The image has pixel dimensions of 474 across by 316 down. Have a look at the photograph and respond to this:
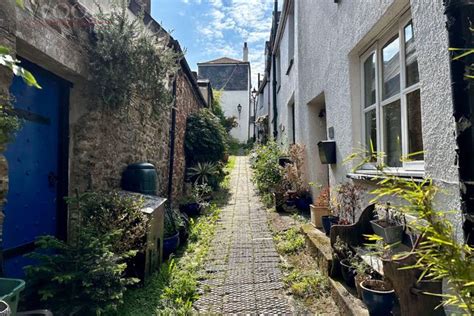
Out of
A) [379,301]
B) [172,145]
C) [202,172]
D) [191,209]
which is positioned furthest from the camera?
[202,172]

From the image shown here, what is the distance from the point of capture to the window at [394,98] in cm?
277

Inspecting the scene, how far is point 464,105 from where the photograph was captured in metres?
1.86

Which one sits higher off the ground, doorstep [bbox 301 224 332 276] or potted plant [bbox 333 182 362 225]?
potted plant [bbox 333 182 362 225]

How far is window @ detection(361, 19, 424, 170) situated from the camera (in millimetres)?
2770

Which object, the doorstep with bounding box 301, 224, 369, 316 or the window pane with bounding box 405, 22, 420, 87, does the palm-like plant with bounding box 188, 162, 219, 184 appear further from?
the window pane with bounding box 405, 22, 420, 87

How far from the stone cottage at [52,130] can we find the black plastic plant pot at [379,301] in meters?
2.91

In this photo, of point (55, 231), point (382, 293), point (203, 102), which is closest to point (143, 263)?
point (55, 231)

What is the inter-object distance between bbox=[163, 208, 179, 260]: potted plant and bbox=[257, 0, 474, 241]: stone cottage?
8.79 ft

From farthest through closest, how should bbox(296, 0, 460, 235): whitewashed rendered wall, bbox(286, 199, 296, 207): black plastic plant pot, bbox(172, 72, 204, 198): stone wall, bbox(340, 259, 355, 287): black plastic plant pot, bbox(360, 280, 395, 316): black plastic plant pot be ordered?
bbox(172, 72, 204, 198): stone wall
bbox(286, 199, 296, 207): black plastic plant pot
bbox(340, 259, 355, 287): black plastic plant pot
bbox(360, 280, 395, 316): black plastic plant pot
bbox(296, 0, 460, 235): whitewashed rendered wall

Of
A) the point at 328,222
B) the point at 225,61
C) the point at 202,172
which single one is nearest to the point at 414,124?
the point at 328,222

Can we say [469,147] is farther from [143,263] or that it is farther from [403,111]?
[143,263]

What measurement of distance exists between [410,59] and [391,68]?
1.42 feet


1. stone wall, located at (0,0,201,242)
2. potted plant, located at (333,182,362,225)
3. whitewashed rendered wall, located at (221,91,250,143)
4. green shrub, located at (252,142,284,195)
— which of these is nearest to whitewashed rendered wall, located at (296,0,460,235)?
potted plant, located at (333,182,362,225)

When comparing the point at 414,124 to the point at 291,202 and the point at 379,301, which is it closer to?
the point at 379,301
